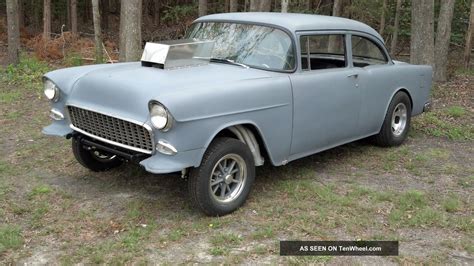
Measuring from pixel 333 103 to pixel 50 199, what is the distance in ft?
10.1

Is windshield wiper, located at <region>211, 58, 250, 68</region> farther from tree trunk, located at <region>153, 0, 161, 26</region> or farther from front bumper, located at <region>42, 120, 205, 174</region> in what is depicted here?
tree trunk, located at <region>153, 0, 161, 26</region>

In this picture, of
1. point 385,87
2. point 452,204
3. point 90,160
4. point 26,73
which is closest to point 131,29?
point 26,73

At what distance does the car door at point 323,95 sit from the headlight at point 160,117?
1.52 m

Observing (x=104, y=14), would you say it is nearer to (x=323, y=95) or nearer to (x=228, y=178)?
(x=323, y=95)

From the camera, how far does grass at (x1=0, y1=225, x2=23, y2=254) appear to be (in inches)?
156

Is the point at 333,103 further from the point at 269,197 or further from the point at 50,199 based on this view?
the point at 50,199

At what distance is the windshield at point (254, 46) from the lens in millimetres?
5172

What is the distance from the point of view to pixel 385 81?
250 inches

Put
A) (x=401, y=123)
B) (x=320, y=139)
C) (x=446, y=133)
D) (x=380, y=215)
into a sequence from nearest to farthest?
(x=380, y=215)
(x=320, y=139)
(x=401, y=123)
(x=446, y=133)

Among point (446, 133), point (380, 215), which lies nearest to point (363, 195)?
point (380, 215)

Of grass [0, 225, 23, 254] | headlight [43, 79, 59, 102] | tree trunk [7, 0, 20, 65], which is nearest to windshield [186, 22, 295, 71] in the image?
headlight [43, 79, 59, 102]

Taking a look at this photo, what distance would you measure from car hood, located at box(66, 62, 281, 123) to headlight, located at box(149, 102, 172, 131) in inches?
2.1

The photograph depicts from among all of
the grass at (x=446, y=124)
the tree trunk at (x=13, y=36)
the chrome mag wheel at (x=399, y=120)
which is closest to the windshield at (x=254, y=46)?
the chrome mag wheel at (x=399, y=120)

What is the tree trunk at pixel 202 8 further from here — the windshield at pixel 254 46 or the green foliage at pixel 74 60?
the windshield at pixel 254 46
